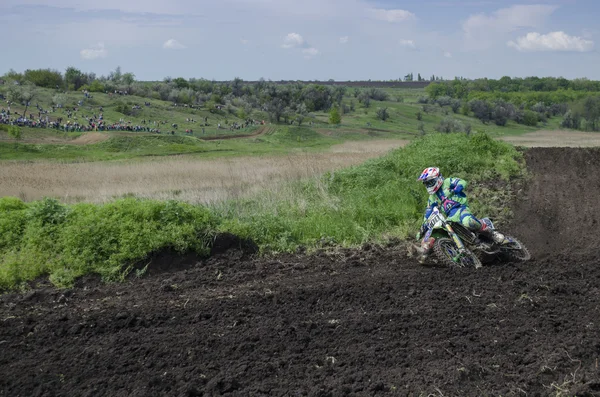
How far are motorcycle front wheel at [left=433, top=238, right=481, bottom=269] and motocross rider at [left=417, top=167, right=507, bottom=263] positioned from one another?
13 centimetres

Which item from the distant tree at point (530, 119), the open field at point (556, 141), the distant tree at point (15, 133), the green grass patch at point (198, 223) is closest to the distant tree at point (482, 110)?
the distant tree at point (530, 119)

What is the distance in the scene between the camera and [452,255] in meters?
9.40

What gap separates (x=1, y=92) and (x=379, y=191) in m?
52.3

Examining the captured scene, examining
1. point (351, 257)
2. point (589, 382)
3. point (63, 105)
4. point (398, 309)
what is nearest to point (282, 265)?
point (351, 257)

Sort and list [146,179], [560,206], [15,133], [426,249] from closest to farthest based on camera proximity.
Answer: [426,249] → [560,206] → [146,179] → [15,133]

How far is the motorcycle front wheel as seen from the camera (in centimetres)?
932

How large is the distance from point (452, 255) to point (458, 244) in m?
0.23

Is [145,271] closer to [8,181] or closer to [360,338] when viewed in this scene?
[360,338]

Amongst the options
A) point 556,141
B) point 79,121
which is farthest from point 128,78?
point 556,141

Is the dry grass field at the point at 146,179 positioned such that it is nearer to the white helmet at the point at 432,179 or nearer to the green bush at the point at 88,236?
the green bush at the point at 88,236

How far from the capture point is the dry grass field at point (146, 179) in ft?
58.3

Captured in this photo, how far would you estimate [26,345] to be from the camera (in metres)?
7.04

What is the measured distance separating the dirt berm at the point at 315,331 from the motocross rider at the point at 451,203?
1.52 ft

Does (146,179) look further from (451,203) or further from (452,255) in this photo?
(452,255)
